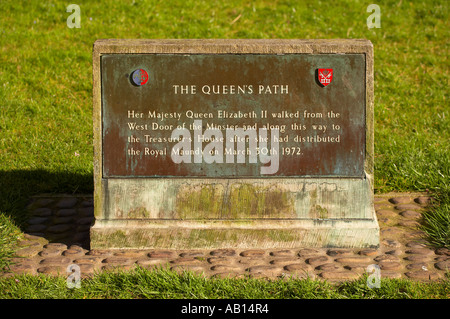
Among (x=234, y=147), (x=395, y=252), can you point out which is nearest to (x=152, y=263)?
(x=234, y=147)

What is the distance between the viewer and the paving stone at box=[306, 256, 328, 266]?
5156mm

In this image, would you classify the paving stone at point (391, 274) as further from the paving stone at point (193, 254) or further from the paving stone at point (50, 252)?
the paving stone at point (50, 252)

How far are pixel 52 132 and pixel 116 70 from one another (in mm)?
2807

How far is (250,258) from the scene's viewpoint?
5.26 meters

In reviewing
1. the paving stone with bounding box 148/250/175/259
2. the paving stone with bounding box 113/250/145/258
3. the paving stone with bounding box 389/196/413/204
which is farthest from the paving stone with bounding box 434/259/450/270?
the paving stone with bounding box 113/250/145/258

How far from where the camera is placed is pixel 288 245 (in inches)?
215

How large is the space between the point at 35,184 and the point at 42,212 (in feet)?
2.14

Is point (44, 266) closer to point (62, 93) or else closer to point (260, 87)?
point (260, 87)

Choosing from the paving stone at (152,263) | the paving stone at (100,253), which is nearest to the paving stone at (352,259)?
the paving stone at (152,263)

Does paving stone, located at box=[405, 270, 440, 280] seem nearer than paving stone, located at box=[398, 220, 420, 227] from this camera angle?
Yes

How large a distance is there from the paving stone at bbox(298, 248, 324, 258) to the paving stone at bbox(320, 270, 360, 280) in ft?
1.16

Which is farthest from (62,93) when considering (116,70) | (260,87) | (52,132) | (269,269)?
(269,269)

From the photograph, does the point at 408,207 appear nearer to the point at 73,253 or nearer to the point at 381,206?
the point at 381,206

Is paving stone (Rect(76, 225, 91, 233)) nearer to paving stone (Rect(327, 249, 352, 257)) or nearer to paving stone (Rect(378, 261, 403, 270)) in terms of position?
paving stone (Rect(327, 249, 352, 257))
